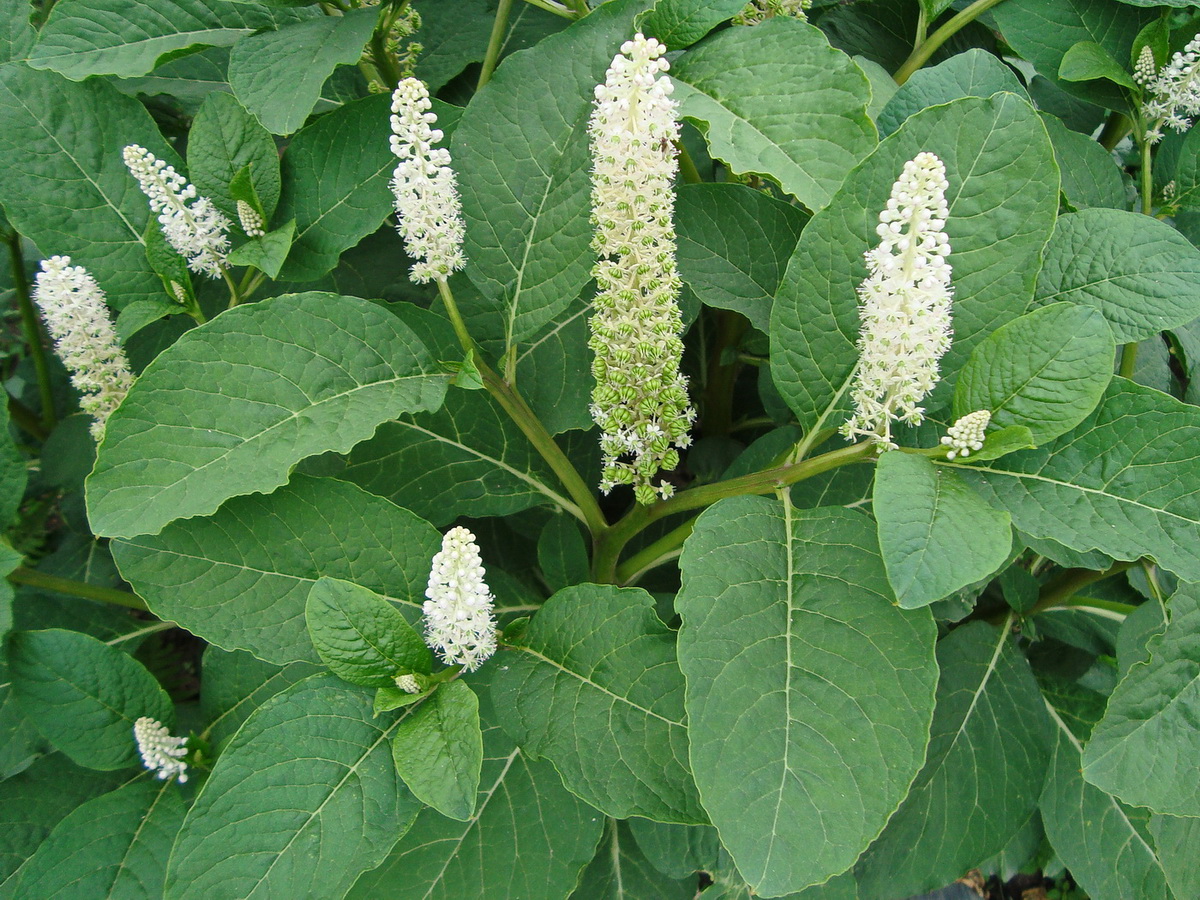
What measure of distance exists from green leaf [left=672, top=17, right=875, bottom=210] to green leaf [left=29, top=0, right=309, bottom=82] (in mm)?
797

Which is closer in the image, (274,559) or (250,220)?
(274,559)

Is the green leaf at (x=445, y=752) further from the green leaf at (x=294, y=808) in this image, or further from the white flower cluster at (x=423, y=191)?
the white flower cluster at (x=423, y=191)

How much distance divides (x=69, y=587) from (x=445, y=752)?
81cm

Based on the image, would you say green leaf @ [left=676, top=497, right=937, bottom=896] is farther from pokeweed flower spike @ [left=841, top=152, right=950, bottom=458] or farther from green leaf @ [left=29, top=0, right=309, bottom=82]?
green leaf @ [left=29, top=0, right=309, bottom=82]

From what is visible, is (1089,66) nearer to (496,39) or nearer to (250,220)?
(496,39)

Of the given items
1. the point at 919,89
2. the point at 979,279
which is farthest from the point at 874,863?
the point at 919,89

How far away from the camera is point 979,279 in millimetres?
1134

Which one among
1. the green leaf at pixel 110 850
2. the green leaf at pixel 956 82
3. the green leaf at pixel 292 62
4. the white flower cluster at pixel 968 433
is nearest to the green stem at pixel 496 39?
the green leaf at pixel 292 62

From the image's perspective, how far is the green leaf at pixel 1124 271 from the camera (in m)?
1.25

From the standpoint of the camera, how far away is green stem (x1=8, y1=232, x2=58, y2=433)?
171 cm

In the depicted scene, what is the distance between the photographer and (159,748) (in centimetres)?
133

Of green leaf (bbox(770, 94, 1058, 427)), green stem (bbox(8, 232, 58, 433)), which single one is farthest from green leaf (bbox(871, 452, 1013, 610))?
green stem (bbox(8, 232, 58, 433))

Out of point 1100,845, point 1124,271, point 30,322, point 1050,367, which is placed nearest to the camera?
point 1050,367

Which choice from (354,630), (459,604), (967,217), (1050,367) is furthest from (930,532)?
(354,630)
